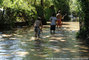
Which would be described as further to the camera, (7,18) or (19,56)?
(7,18)

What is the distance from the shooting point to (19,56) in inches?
329

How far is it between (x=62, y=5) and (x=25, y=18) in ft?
56.2

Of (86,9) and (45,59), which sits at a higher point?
(86,9)

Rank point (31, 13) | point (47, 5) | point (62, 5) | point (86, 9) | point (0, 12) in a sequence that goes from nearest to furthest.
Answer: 1. point (86, 9)
2. point (0, 12)
3. point (31, 13)
4. point (47, 5)
5. point (62, 5)

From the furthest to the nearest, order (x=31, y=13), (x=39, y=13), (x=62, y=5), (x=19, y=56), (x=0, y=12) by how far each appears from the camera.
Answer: (x=62, y=5), (x=39, y=13), (x=31, y=13), (x=0, y=12), (x=19, y=56)

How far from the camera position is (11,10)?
21.4 metres

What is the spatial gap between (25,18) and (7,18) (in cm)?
344

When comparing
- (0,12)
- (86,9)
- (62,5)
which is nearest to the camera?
(86,9)

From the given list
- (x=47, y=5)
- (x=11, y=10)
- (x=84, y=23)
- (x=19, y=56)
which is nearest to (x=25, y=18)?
(x=11, y=10)

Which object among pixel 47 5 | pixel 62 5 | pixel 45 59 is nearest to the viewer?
pixel 45 59

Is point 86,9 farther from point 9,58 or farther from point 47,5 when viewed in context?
point 47,5

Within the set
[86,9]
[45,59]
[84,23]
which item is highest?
[86,9]

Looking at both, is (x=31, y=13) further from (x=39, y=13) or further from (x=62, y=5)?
(x=62, y=5)

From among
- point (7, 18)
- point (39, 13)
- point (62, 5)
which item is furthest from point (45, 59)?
point (62, 5)
